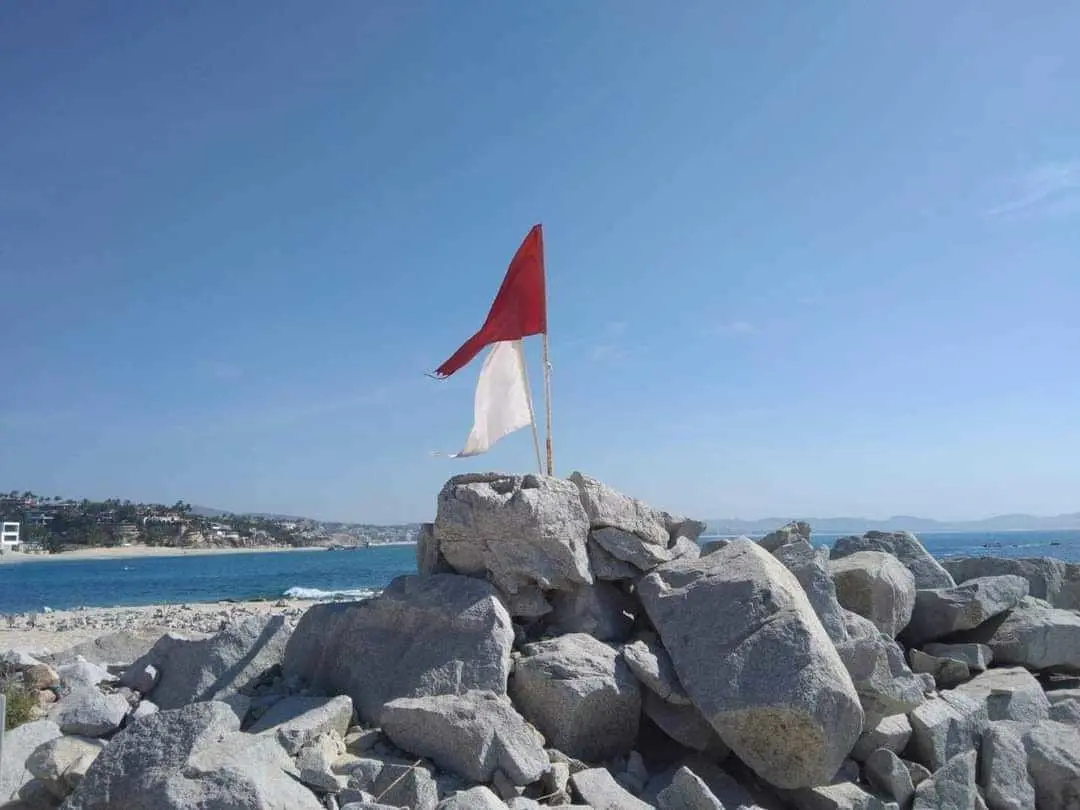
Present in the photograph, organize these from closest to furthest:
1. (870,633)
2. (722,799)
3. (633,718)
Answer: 1. (722,799)
2. (633,718)
3. (870,633)

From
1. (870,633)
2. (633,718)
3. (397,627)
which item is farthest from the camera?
(870,633)

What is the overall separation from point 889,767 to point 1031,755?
5.66 feet

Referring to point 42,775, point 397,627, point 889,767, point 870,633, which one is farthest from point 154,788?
point 870,633

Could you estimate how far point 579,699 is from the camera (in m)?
7.11

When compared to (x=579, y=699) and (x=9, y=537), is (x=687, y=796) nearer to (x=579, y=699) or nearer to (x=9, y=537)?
(x=579, y=699)

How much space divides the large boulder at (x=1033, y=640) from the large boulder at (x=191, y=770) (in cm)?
929

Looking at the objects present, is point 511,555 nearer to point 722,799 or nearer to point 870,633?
point 722,799

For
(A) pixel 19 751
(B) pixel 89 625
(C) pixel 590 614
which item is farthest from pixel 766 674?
(B) pixel 89 625

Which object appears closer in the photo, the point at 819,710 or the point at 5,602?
the point at 819,710

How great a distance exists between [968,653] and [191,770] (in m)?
9.07

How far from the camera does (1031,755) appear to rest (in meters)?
7.79

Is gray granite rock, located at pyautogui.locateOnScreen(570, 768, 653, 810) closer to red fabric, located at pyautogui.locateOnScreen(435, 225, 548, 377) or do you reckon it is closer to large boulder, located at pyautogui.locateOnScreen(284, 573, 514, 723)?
large boulder, located at pyautogui.locateOnScreen(284, 573, 514, 723)

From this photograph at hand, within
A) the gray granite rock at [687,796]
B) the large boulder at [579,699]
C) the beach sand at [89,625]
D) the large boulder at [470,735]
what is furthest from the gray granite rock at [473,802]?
the beach sand at [89,625]

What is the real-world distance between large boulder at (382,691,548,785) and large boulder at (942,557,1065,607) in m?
10.5
